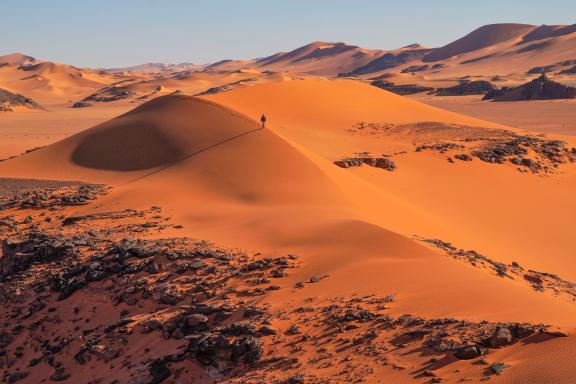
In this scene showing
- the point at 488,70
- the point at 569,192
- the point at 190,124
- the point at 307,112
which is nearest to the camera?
the point at 569,192

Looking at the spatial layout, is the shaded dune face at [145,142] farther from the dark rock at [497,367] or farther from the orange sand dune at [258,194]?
the dark rock at [497,367]

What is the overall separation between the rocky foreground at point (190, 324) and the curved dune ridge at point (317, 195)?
416mm

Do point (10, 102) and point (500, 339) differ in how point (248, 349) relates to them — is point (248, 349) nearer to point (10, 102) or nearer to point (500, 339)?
point (500, 339)

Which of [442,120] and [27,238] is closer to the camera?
[27,238]

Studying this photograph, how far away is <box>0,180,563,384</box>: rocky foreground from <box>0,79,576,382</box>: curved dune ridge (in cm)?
42

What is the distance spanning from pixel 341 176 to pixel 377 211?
9.31ft

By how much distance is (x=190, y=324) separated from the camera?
7.95m

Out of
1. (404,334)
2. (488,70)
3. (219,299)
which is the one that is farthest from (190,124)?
(488,70)

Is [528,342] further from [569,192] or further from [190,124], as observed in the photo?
[190,124]

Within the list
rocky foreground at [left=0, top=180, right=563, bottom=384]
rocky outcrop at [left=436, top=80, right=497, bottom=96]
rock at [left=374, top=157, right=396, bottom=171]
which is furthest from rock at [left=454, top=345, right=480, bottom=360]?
rocky outcrop at [left=436, top=80, right=497, bottom=96]

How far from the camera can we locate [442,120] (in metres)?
29.4

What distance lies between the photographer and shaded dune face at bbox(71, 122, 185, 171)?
19.5m

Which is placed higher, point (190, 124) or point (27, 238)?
point (190, 124)

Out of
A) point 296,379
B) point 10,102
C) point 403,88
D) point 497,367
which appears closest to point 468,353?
point 497,367
